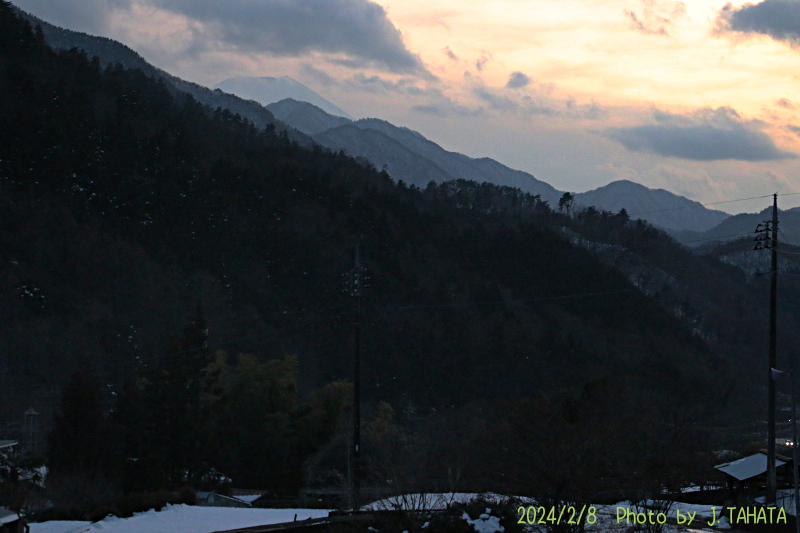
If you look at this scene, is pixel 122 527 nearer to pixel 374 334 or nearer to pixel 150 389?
pixel 150 389

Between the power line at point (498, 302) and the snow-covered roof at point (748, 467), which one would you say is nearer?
the snow-covered roof at point (748, 467)

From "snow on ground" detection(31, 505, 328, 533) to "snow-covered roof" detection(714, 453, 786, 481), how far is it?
46.5ft

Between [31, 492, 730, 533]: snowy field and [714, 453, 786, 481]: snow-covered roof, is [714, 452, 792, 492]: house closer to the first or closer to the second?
[714, 453, 786, 481]: snow-covered roof

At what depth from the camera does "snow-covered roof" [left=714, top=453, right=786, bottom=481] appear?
27.7m

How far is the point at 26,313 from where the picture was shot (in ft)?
211

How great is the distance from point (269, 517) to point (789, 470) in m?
18.5

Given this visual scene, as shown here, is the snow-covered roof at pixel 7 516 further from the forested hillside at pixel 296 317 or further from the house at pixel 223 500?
the house at pixel 223 500

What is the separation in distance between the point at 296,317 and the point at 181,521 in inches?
2351

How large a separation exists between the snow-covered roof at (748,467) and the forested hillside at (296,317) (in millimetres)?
2233

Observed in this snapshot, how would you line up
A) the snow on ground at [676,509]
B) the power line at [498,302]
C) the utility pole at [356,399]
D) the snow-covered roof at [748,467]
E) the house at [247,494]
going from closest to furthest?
1. the snow on ground at [676,509]
2. the utility pole at [356,399]
3. the snow-covered roof at [748,467]
4. the house at [247,494]
5. the power line at [498,302]

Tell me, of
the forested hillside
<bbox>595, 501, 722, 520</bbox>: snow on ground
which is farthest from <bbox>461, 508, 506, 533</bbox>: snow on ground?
<bbox>595, 501, 722, 520</bbox>: snow on ground

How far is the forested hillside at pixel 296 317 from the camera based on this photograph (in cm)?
4238

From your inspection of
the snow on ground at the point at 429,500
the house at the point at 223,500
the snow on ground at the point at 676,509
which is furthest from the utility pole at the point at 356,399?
the snow on ground at the point at 676,509

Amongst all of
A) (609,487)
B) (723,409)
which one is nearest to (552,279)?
(723,409)
